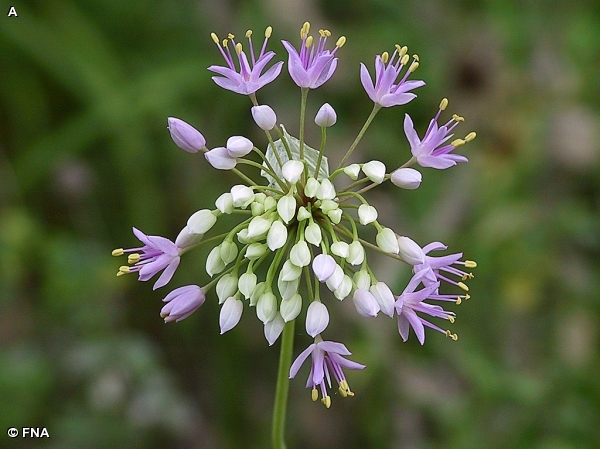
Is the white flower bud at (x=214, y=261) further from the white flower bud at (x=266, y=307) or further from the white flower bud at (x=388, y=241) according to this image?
the white flower bud at (x=388, y=241)

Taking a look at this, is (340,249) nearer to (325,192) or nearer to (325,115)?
(325,192)

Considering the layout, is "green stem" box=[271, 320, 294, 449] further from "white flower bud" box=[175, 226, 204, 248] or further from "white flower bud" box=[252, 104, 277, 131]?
"white flower bud" box=[252, 104, 277, 131]

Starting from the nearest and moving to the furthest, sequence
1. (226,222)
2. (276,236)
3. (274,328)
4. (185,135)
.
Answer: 1. (276,236)
2. (274,328)
3. (185,135)
4. (226,222)

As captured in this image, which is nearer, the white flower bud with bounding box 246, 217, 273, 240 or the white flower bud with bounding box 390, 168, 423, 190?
the white flower bud with bounding box 246, 217, 273, 240

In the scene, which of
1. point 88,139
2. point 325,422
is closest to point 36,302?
point 88,139

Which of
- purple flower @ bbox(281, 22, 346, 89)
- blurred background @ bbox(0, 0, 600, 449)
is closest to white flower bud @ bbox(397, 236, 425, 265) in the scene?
purple flower @ bbox(281, 22, 346, 89)

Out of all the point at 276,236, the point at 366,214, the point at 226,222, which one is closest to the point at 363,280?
the point at 366,214

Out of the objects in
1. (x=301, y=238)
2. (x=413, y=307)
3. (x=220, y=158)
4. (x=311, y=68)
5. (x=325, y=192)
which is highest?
(x=311, y=68)
